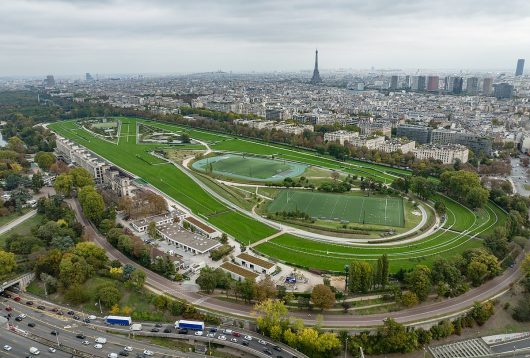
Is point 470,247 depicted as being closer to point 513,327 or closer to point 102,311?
point 513,327

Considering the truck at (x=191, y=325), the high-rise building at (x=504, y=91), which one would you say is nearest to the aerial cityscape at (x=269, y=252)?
the truck at (x=191, y=325)

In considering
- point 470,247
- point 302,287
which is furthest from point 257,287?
point 470,247

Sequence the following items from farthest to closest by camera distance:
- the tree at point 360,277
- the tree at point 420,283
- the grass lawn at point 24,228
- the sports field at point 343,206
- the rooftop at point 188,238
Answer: the sports field at point 343,206 → the grass lawn at point 24,228 → the rooftop at point 188,238 → the tree at point 360,277 → the tree at point 420,283

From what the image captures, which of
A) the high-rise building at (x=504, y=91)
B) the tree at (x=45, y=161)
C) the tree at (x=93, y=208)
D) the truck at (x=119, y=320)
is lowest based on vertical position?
the truck at (x=119, y=320)

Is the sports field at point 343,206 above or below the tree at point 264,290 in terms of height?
above

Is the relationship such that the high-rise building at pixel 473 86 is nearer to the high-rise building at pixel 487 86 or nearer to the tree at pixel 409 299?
the high-rise building at pixel 487 86

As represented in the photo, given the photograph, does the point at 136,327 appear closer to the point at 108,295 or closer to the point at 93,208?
the point at 108,295

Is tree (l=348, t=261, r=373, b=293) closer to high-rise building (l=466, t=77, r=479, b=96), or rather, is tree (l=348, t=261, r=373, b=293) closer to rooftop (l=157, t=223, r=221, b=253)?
rooftop (l=157, t=223, r=221, b=253)
